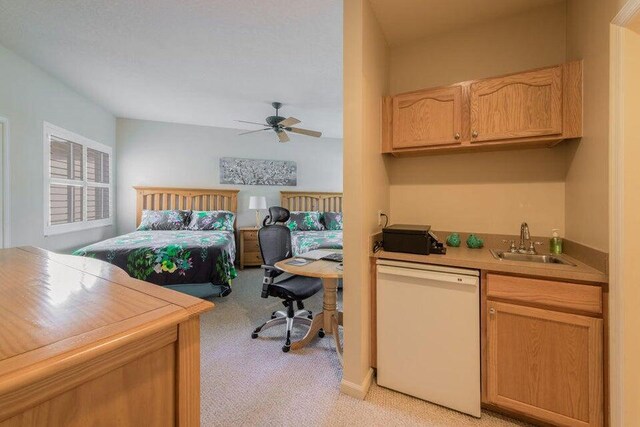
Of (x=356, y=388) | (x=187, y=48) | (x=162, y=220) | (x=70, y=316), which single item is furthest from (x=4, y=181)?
(x=356, y=388)

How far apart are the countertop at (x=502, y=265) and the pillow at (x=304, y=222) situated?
10.6 ft

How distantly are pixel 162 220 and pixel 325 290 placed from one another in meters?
3.52

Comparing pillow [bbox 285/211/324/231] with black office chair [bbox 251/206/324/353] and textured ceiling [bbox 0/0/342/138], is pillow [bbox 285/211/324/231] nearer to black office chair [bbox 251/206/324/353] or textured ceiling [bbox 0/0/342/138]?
textured ceiling [bbox 0/0/342/138]

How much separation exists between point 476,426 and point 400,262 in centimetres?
95

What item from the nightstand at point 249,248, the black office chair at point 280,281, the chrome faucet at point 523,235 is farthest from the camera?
the nightstand at point 249,248

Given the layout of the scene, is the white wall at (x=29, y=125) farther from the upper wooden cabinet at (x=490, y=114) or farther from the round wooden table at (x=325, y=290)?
the upper wooden cabinet at (x=490, y=114)

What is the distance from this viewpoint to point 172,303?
76cm

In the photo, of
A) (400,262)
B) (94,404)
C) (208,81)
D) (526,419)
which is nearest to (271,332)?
(400,262)

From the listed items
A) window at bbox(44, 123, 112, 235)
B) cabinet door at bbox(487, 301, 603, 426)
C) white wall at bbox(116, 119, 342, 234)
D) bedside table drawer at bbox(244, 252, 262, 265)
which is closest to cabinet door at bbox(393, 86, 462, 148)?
cabinet door at bbox(487, 301, 603, 426)

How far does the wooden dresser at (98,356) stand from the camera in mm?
493

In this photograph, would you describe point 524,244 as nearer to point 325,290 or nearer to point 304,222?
point 325,290

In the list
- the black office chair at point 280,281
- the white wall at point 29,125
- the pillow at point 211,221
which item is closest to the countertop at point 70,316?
the black office chair at point 280,281

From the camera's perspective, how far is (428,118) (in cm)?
194

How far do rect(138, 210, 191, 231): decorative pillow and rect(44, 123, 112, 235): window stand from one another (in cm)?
67
